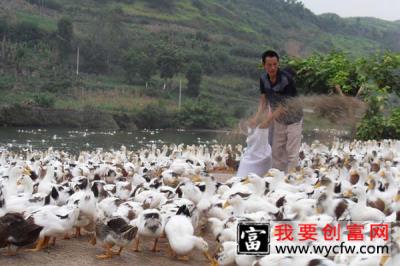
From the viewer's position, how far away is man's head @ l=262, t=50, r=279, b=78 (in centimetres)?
761

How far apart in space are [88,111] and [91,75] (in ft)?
35.2

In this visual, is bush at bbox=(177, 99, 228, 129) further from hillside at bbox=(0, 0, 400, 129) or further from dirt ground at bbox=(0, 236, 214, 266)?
dirt ground at bbox=(0, 236, 214, 266)

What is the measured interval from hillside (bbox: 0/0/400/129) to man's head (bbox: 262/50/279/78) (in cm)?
2009

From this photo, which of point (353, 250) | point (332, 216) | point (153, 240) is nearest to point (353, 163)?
point (332, 216)

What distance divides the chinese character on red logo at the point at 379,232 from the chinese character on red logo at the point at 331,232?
0.29m

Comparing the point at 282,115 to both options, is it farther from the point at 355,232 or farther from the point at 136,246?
the point at 355,232

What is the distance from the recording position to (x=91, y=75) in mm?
44719

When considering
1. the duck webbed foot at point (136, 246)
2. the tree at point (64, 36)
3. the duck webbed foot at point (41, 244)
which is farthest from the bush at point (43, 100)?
the duck webbed foot at point (136, 246)

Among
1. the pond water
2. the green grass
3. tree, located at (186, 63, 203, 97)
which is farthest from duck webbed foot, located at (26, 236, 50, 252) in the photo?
the green grass

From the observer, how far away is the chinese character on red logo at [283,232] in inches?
197

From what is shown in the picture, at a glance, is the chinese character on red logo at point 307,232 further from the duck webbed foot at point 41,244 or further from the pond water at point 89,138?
the pond water at point 89,138

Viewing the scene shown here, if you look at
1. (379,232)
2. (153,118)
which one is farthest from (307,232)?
(153,118)

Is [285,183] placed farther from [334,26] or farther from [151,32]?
[334,26]

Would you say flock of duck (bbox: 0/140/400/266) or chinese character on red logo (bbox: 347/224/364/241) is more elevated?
chinese character on red logo (bbox: 347/224/364/241)
